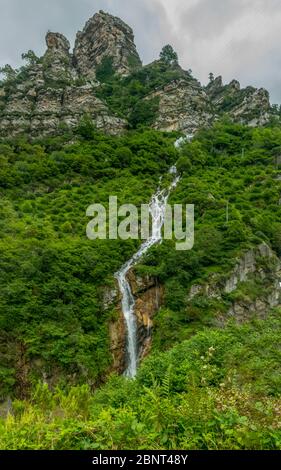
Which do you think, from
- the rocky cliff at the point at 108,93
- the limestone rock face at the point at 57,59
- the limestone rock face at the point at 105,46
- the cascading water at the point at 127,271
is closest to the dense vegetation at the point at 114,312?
the cascading water at the point at 127,271

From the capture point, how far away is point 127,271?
29.6 meters

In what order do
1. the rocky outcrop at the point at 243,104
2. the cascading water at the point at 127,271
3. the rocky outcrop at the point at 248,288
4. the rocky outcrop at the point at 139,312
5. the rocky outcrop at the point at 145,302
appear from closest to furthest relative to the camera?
the rocky outcrop at the point at 139,312, the cascading water at the point at 127,271, the rocky outcrop at the point at 145,302, the rocky outcrop at the point at 248,288, the rocky outcrop at the point at 243,104

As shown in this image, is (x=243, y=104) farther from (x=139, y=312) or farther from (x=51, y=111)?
(x=139, y=312)

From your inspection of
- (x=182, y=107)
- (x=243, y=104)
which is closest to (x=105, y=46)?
(x=182, y=107)

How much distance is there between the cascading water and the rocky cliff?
20.2 meters

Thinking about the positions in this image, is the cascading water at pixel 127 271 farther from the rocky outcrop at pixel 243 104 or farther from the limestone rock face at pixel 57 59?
the limestone rock face at pixel 57 59

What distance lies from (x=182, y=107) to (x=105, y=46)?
3810 cm

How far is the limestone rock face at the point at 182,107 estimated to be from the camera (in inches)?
2500

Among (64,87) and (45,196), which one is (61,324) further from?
(64,87)

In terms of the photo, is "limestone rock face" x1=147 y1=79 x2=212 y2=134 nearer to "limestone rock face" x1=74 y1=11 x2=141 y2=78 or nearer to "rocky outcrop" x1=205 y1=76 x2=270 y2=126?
"rocky outcrop" x1=205 y1=76 x2=270 y2=126

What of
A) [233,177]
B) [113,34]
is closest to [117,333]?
[233,177]

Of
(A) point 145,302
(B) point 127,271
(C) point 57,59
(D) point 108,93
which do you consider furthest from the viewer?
(D) point 108,93

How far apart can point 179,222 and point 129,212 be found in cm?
495

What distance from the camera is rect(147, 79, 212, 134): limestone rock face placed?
63500 millimetres
